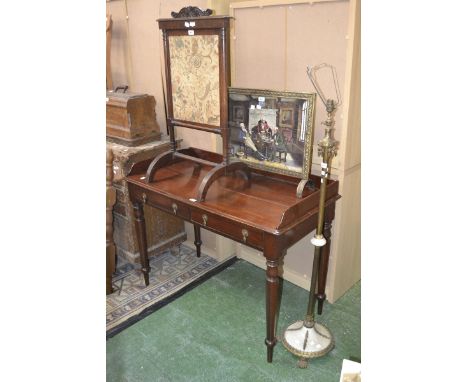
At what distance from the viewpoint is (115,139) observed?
3.20m

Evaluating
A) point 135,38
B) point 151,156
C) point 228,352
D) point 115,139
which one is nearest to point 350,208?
point 228,352

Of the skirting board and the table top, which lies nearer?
the table top

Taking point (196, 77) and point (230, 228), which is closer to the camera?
point (230, 228)

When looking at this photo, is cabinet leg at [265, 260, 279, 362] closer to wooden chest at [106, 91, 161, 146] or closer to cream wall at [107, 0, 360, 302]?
cream wall at [107, 0, 360, 302]

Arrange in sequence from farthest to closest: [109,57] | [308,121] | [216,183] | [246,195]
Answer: [109,57], [216,183], [246,195], [308,121]

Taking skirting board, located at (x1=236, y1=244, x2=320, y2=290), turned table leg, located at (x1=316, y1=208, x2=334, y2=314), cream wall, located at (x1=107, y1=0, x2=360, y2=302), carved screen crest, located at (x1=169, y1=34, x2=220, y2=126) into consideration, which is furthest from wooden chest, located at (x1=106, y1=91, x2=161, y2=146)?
turned table leg, located at (x1=316, y1=208, x2=334, y2=314)

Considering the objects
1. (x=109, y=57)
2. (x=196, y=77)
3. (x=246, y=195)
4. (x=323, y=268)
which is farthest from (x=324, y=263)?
(x=109, y=57)

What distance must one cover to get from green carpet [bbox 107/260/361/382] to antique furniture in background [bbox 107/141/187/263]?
60cm

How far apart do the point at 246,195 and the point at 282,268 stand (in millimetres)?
946

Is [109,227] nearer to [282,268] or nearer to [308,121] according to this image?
[282,268]

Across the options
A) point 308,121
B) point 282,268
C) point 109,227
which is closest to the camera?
point 308,121

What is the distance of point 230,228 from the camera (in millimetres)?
2146

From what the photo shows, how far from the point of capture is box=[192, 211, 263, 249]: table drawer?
2.05 m
